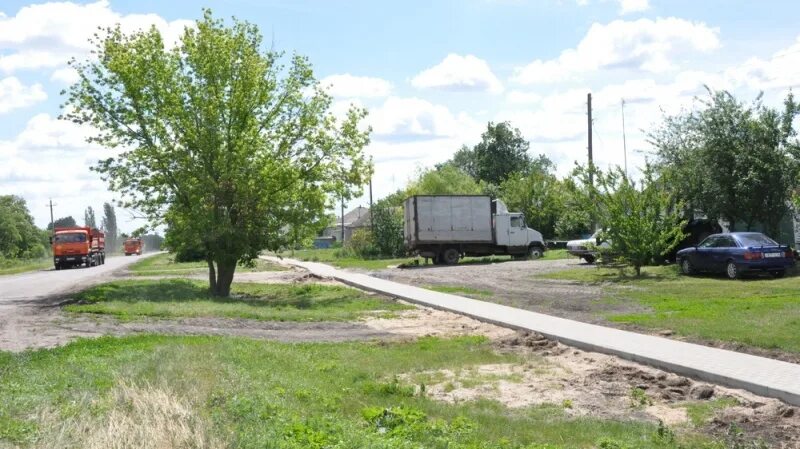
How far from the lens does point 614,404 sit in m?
9.62

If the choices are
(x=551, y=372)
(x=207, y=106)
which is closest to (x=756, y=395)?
(x=551, y=372)

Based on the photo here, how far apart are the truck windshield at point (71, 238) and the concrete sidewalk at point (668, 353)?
138 feet

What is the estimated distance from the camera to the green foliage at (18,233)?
296 feet

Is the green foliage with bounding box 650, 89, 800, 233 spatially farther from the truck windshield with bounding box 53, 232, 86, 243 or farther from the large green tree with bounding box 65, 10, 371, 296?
the truck windshield with bounding box 53, 232, 86, 243

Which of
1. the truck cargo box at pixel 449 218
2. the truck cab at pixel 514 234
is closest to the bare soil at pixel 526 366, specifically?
the truck cargo box at pixel 449 218

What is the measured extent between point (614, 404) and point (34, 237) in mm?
107530

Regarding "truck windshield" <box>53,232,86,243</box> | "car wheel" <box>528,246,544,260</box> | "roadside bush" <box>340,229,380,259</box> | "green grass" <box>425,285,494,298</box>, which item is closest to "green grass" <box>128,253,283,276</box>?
"truck windshield" <box>53,232,86,243</box>

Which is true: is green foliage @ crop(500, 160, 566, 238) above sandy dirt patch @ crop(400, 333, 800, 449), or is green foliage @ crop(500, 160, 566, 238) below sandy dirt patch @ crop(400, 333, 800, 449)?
above

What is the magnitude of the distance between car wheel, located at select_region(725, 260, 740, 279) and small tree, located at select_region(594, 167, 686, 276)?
2180mm

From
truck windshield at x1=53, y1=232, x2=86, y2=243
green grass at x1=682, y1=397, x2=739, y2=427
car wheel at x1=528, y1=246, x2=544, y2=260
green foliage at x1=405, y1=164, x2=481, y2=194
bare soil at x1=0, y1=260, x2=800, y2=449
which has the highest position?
green foliage at x1=405, y1=164, x2=481, y2=194

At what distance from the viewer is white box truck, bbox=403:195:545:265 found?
139 feet

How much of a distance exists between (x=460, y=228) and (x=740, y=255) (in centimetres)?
1825

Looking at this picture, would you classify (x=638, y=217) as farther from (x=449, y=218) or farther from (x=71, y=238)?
(x=71, y=238)

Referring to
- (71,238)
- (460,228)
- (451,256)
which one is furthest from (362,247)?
(71,238)
